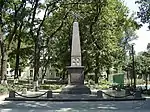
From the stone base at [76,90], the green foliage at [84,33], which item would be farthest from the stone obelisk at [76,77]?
the green foliage at [84,33]

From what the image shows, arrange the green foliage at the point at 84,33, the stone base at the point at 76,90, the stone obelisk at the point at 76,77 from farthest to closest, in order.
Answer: the green foliage at the point at 84,33
the stone obelisk at the point at 76,77
the stone base at the point at 76,90

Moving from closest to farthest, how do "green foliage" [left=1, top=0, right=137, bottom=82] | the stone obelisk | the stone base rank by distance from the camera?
the stone base < the stone obelisk < "green foliage" [left=1, top=0, right=137, bottom=82]

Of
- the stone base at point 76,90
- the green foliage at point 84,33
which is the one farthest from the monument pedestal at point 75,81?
the green foliage at point 84,33

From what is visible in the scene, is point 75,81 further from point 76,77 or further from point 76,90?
point 76,90

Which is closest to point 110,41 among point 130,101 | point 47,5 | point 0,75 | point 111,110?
point 47,5

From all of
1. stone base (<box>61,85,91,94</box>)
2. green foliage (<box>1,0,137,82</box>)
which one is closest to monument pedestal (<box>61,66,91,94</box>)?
stone base (<box>61,85,91,94</box>)

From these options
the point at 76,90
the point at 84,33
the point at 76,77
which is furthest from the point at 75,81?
the point at 84,33

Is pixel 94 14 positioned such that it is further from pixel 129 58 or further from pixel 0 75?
pixel 129 58

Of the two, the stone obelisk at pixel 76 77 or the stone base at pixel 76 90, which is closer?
the stone base at pixel 76 90

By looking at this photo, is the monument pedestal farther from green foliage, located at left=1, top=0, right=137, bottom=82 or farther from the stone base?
green foliage, located at left=1, top=0, right=137, bottom=82

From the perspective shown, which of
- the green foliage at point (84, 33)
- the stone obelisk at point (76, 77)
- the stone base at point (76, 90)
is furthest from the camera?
the green foliage at point (84, 33)

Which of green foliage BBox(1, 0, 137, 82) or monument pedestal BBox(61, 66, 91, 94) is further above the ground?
green foliage BBox(1, 0, 137, 82)

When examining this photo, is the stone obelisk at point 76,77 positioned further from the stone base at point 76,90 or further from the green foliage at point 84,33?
the green foliage at point 84,33

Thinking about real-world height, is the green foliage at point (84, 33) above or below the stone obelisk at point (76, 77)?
above
